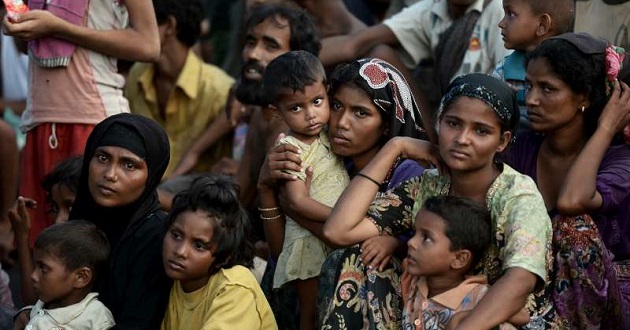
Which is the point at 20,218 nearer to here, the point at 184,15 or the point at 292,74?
the point at 292,74

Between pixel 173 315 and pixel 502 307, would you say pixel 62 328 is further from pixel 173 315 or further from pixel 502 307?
pixel 502 307

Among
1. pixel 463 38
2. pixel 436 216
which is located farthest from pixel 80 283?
pixel 463 38

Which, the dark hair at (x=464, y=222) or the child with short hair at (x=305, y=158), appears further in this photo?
the child with short hair at (x=305, y=158)

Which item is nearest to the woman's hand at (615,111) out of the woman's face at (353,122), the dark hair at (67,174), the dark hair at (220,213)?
the woman's face at (353,122)

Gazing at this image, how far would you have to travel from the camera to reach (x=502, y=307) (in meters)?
4.28

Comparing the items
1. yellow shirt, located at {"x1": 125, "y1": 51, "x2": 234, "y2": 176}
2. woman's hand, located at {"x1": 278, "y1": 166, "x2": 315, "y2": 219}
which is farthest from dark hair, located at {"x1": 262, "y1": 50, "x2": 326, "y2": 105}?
yellow shirt, located at {"x1": 125, "y1": 51, "x2": 234, "y2": 176}

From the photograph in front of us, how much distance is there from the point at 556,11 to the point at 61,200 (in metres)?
2.40

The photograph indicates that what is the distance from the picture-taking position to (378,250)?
186 inches

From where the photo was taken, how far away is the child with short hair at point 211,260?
475cm

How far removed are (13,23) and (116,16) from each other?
1.82ft

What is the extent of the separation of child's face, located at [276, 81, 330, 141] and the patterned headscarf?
110mm

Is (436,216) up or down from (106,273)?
up

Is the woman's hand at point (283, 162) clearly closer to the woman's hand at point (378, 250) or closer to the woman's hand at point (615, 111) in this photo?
the woman's hand at point (378, 250)

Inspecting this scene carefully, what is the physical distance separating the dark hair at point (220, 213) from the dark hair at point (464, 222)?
2.61ft
